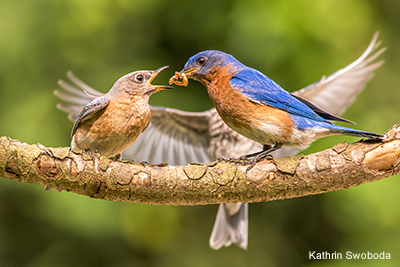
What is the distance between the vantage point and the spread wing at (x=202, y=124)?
465 cm

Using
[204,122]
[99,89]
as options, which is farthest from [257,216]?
[99,89]

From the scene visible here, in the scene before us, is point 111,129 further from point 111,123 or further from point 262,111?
point 262,111

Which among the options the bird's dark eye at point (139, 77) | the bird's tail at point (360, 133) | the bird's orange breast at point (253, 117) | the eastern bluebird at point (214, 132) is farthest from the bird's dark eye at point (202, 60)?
the eastern bluebird at point (214, 132)

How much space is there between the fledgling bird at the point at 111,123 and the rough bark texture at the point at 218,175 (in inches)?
16.9

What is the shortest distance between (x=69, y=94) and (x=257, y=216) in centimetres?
305

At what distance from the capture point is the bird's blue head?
292 cm

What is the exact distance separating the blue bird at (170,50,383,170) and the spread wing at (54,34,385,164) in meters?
1.78

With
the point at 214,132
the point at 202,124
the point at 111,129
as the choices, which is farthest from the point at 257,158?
the point at 202,124

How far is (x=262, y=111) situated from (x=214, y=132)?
223 centimetres

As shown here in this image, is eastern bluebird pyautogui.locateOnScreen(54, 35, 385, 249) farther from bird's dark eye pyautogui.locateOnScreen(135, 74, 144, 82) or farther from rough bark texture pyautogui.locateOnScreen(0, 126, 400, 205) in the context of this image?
rough bark texture pyautogui.locateOnScreen(0, 126, 400, 205)

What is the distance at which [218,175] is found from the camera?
2488mm

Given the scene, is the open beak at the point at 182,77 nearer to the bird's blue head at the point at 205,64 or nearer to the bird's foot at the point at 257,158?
the bird's blue head at the point at 205,64

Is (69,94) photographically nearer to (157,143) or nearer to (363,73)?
(157,143)

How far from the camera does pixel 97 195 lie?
247cm
